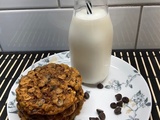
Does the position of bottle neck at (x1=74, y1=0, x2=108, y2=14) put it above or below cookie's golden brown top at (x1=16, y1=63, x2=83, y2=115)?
above

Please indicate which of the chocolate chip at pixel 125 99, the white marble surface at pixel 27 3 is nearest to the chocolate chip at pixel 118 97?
the chocolate chip at pixel 125 99

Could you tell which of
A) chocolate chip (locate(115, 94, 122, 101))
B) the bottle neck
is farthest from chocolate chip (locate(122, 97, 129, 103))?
the bottle neck

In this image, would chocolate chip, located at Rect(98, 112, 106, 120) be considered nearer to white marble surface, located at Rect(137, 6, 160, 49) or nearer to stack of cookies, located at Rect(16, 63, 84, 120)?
stack of cookies, located at Rect(16, 63, 84, 120)

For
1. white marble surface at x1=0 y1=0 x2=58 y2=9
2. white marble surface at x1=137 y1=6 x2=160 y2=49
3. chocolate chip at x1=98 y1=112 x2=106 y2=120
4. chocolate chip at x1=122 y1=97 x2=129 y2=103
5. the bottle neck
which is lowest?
chocolate chip at x1=98 y1=112 x2=106 y2=120

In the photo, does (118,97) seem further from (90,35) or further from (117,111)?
(90,35)

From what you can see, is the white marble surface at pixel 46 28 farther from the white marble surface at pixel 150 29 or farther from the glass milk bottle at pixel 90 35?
the glass milk bottle at pixel 90 35

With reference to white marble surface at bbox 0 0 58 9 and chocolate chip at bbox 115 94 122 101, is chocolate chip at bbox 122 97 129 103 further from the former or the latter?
white marble surface at bbox 0 0 58 9

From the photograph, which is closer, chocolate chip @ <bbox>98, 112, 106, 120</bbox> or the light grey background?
chocolate chip @ <bbox>98, 112, 106, 120</bbox>
